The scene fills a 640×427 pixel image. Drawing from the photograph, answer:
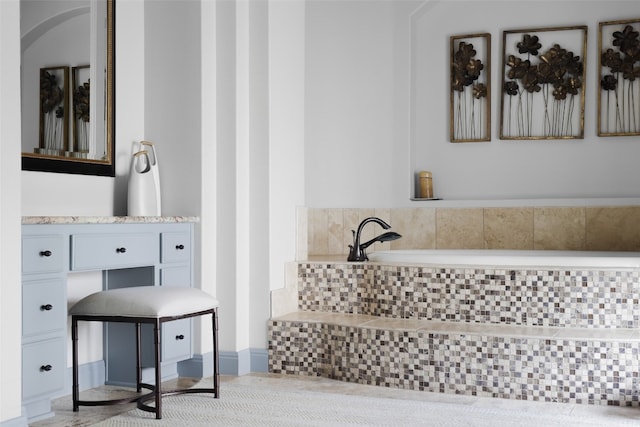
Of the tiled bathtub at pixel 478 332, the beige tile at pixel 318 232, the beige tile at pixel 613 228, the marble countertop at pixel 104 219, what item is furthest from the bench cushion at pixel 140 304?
the beige tile at pixel 613 228

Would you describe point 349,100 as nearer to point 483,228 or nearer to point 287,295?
point 483,228

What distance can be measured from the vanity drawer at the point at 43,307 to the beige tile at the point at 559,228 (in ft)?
9.22

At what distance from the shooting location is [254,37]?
428 cm

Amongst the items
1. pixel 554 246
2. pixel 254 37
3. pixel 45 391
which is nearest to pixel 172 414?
pixel 45 391

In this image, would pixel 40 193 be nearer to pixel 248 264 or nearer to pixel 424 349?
pixel 248 264

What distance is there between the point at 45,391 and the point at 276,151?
5.89 ft

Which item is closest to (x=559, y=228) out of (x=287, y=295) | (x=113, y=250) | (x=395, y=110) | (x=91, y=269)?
(x=395, y=110)

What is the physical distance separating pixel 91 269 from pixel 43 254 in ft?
0.96

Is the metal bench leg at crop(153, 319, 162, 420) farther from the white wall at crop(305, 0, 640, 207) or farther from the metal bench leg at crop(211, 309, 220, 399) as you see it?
the white wall at crop(305, 0, 640, 207)

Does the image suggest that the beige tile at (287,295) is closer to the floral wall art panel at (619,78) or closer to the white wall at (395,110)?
the white wall at (395,110)

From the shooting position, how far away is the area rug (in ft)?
10.4

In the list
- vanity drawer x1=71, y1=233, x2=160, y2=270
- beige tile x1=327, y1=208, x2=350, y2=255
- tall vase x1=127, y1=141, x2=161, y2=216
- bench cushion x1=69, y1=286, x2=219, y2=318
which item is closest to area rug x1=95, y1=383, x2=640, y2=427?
bench cushion x1=69, y1=286, x2=219, y2=318

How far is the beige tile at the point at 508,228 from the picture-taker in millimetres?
4828

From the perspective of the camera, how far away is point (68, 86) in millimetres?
3688
